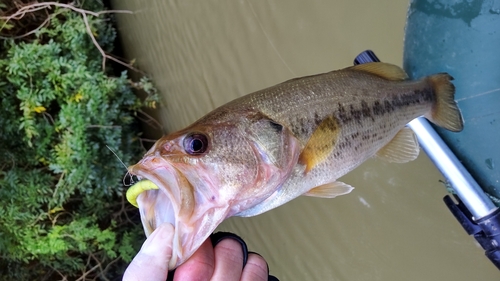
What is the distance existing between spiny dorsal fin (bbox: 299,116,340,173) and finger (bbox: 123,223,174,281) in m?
0.39

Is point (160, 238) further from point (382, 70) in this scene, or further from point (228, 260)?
point (382, 70)

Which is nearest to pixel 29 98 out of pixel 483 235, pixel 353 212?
pixel 353 212

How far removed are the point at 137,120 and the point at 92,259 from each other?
43.8 inches

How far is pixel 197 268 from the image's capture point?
1088 mm

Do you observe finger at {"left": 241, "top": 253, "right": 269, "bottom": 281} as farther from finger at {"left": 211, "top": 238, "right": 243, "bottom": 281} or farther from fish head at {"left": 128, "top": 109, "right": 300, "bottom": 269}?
fish head at {"left": 128, "top": 109, "right": 300, "bottom": 269}

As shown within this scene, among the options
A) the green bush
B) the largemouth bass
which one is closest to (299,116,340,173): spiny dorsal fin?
the largemouth bass

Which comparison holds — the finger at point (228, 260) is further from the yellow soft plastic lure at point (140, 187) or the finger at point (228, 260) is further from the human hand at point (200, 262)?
the yellow soft plastic lure at point (140, 187)

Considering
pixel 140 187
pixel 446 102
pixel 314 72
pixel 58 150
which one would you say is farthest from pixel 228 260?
pixel 58 150

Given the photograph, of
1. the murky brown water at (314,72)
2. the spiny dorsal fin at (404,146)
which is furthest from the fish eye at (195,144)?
the murky brown water at (314,72)

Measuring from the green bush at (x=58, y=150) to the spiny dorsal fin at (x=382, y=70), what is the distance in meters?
1.93

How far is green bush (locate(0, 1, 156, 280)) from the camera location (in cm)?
271

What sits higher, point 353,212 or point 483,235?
point 483,235

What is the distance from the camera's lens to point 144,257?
1.04 metres

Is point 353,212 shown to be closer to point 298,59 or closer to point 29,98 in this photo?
point 298,59
